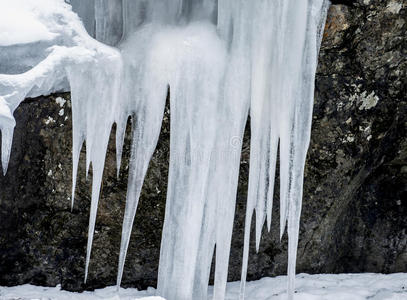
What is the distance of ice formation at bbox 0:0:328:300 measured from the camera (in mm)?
4117

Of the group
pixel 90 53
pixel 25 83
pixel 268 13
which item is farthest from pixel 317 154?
pixel 25 83

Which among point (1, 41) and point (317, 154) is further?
point (317, 154)

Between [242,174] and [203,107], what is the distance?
784mm

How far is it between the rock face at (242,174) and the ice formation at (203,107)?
0.40m

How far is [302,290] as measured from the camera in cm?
489

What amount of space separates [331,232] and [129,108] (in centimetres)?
204

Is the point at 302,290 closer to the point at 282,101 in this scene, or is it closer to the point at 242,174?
the point at 242,174

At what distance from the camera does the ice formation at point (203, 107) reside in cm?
412

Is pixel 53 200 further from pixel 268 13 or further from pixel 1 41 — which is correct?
pixel 268 13

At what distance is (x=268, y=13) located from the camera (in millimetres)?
4109

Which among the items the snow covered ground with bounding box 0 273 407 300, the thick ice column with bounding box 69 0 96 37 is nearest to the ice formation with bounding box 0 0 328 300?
the thick ice column with bounding box 69 0 96 37

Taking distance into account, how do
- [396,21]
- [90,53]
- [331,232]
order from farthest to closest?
1. [331,232]
2. [396,21]
3. [90,53]

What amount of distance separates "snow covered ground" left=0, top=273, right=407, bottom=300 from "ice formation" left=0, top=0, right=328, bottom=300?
2.38ft

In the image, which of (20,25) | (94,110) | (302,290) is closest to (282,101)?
(94,110)
